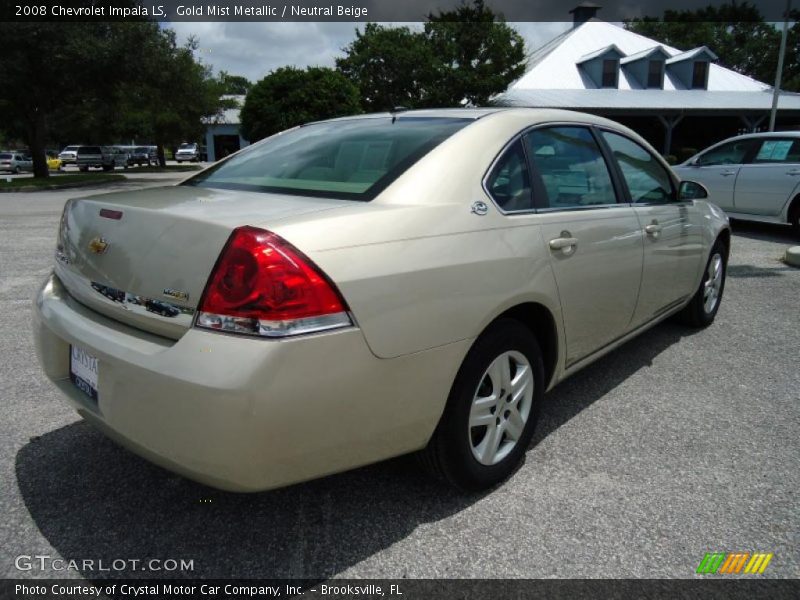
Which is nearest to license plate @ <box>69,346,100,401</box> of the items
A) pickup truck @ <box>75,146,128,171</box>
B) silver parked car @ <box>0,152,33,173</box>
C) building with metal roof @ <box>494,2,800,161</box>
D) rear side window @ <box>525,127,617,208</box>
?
rear side window @ <box>525,127,617,208</box>

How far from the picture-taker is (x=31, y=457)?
9.14ft

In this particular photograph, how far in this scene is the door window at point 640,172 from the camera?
3.53 metres

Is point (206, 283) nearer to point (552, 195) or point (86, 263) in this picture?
point (86, 263)

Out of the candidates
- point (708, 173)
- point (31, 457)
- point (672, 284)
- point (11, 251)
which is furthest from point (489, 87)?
point (31, 457)

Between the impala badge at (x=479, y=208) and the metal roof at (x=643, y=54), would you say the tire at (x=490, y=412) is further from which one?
the metal roof at (x=643, y=54)

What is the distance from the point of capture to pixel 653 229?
11.4 ft

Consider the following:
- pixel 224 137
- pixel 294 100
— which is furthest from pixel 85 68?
pixel 224 137

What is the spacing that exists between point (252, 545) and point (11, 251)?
24.9ft

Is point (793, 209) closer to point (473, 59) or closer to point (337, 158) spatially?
point (337, 158)

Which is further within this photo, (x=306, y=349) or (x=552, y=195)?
(x=552, y=195)

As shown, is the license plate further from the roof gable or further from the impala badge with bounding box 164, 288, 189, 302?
the roof gable

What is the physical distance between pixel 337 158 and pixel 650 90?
33.2 m

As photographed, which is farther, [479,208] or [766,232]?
[766,232]

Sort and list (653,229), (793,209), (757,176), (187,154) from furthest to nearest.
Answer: (187,154)
(757,176)
(793,209)
(653,229)
